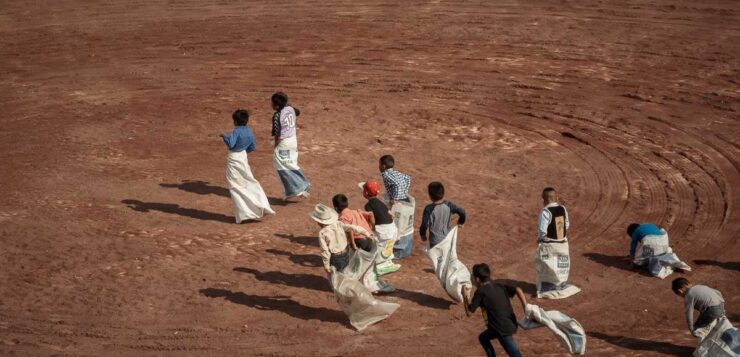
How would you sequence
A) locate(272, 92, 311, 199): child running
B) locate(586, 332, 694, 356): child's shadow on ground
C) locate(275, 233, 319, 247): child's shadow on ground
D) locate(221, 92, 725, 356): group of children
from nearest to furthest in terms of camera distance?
locate(221, 92, 725, 356): group of children < locate(586, 332, 694, 356): child's shadow on ground < locate(275, 233, 319, 247): child's shadow on ground < locate(272, 92, 311, 199): child running

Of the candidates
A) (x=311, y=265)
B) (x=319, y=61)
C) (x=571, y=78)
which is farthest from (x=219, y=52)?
(x=311, y=265)

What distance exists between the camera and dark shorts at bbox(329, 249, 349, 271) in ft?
43.0

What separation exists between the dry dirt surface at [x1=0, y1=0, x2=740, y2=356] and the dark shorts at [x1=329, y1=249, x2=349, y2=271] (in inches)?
26.9

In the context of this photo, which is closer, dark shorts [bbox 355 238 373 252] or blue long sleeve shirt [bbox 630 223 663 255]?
dark shorts [bbox 355 238 373 252]

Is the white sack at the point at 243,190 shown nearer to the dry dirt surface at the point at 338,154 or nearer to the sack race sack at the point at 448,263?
the dry dirt surface at the point at 338,154

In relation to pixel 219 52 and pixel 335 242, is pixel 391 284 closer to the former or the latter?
pixel 335 242

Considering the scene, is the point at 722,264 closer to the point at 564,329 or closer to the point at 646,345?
the point at 646,345

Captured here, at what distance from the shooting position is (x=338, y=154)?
63.7ft

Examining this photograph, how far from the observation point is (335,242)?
13.0m

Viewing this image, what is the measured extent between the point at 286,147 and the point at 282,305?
3983 millimetres

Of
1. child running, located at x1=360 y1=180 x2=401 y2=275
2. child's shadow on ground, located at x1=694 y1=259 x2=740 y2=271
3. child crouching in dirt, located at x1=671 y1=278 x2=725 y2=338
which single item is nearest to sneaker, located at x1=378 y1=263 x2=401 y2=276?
child running, located at x1=360 y1=180 x2=401 y2=275

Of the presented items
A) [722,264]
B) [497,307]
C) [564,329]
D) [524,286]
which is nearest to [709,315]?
[564,329]

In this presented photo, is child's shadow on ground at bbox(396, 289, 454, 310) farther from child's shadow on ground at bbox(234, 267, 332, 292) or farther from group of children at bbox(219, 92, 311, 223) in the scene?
group of children at bbox(219, 92, 311, 223)

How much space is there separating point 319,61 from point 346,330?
42.6 ft
